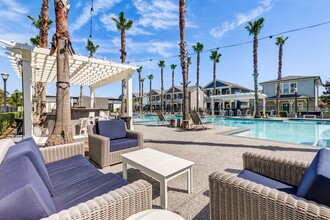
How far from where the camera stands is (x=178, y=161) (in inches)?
111

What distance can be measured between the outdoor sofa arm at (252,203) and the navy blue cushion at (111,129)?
3.40m

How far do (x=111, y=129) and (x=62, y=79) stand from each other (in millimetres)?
1983

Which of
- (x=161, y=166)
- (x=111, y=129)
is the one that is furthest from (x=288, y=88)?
(x=161, y=166)

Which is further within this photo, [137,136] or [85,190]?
[137,136]

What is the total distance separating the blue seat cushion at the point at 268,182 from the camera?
1.96 m

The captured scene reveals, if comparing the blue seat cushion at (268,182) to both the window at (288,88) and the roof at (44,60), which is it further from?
the window at (288,88)

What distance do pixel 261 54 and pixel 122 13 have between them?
15091 mm

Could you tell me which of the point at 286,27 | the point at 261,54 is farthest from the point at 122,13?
the point at 261,54

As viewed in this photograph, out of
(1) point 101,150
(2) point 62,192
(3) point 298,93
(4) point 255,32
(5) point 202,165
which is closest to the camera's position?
(2) point 62,192

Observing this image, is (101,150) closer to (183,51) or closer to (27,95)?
(27,95)

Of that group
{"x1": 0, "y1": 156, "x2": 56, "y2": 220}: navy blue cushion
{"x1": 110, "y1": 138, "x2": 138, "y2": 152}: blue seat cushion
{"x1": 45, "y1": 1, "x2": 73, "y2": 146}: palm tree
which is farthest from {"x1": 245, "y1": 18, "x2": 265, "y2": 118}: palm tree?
{"x1": 0, "y1": 156, "x2": 56, "y2": 220}: navy blue cushion

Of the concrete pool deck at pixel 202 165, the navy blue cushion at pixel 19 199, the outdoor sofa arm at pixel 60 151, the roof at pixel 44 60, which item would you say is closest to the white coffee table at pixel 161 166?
the concrete pool deck at pixel 202 165

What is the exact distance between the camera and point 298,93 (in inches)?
988

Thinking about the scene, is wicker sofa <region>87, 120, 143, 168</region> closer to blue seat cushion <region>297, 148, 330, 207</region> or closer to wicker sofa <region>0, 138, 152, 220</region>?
wicker sofa <region>0, 138, 152, 220</region>
